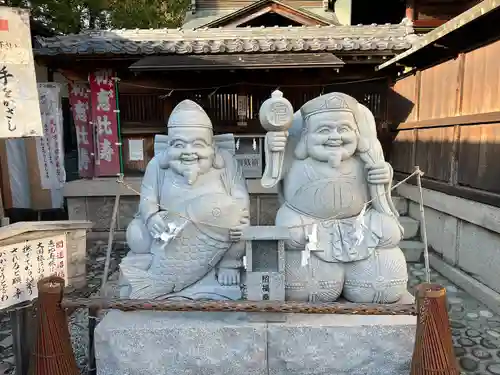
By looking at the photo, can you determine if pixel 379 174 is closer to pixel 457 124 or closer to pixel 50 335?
pixel 50 335

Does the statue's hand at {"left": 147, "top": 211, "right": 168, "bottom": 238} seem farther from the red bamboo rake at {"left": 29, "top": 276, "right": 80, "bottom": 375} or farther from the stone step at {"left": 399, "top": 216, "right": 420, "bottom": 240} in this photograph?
the stone step at {"left": 399, "top": 216, "right": 420, "bottom": 240}

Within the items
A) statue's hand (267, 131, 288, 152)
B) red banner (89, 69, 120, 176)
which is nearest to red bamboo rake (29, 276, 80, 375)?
statue's hand (267, 131, 288, 152)

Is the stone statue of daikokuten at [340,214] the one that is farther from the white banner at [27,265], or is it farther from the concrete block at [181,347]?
the white banner at [27,265]

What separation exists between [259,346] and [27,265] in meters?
1.71

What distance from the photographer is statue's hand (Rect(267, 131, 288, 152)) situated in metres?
3.04

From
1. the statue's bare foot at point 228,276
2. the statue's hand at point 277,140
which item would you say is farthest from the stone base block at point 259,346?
the statue's hand at point 277,140

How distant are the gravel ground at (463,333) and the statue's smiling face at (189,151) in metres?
1.50

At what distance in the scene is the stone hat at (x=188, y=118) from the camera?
3137 mm

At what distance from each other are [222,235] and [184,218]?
322 millimetres

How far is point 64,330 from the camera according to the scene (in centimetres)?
255

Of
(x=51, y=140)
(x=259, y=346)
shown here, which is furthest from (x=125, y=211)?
(x=259, y=346)

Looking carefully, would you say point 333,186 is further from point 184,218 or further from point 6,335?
point 6,335

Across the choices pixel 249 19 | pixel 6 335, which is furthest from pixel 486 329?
pixel 249 19

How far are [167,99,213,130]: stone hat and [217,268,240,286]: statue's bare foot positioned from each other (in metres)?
1.15
